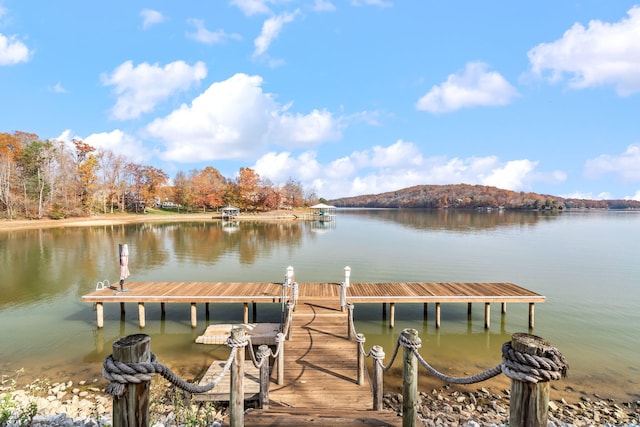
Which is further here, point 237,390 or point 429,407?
point 429,407

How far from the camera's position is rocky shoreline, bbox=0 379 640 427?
256 inches

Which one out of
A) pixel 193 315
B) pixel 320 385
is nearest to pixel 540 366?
pixel 320 385

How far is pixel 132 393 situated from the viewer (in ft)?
6.47

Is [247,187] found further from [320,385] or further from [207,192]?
[320,385]

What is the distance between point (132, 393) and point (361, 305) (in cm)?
1412

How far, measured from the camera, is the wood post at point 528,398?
6.10 ft

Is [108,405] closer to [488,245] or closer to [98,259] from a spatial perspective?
[98,259]

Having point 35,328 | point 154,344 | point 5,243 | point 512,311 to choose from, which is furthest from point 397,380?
point 5,243

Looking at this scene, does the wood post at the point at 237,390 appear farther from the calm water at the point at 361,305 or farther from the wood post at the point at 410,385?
the calm water at the point at 361,305

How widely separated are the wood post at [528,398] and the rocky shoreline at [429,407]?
5466mm

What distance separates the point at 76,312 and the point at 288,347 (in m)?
11.4

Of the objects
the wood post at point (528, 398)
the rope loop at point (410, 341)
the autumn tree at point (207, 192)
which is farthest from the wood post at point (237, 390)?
the autumn tree at point (207, 192)

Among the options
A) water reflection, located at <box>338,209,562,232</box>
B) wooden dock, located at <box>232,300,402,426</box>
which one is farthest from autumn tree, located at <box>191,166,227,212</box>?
wooden dock, located at <box>232,300,402,426</box>

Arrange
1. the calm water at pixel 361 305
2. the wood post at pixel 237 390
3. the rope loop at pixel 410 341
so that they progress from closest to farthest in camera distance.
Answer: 1. the rope loop at pixel 410 341
2. the wood post at pixel 237 390
3. the calm water at pixel 361 305
